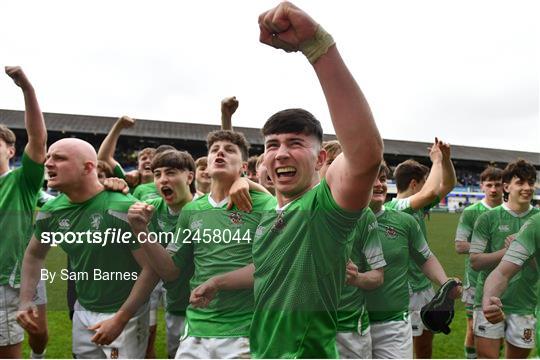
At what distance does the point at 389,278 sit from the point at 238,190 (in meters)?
1.39

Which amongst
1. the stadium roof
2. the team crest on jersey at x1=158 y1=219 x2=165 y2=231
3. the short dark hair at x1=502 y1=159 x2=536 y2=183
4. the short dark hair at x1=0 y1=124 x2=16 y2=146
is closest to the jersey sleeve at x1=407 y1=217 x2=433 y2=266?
the short dark hair at x1=502 y1=159 x2=536 y2=183

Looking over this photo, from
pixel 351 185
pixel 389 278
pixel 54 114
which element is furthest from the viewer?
pixel 54 114

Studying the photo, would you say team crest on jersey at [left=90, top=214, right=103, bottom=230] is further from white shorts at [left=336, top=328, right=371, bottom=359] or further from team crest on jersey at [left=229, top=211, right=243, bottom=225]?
white shorts at [left=336, top=328, right=371, bottom=359]

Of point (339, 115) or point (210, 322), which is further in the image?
point (210, 322)

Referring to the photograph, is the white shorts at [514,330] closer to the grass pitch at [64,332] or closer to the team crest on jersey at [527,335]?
the team crest on jersey at [527,335]

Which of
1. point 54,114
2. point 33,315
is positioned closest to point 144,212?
point 33,315

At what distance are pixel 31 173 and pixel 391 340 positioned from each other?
8.28 ft

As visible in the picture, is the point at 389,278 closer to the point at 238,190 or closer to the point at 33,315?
the point at 238,190

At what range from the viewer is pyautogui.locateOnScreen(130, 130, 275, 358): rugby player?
2.61 meters

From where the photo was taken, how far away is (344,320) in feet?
9.92

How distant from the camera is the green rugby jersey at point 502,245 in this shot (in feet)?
12.7

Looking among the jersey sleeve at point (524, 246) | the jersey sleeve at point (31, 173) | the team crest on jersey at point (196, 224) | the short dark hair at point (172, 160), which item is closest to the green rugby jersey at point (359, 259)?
the jersey sleeve at point (524, 246)

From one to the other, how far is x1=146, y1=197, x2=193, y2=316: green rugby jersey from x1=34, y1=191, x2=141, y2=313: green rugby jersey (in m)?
0.20

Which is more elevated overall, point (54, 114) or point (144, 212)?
point (54, 114)
